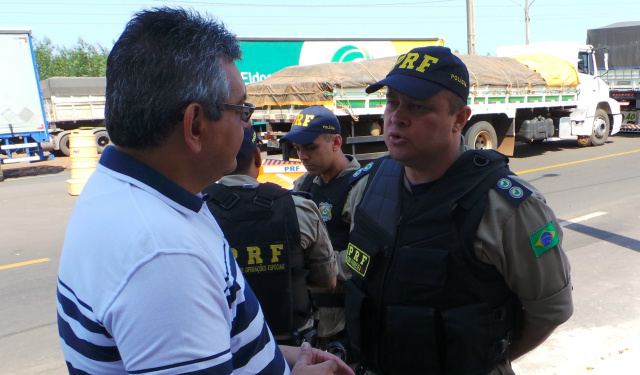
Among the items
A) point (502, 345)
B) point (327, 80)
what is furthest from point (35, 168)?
point (502, 345)

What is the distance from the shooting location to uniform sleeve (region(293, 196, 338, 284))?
2.50m

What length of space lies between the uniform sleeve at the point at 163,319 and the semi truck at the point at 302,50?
16178 millimetres

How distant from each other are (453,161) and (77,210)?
136cm

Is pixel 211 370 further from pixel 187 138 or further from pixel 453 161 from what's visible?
pixel 453 161

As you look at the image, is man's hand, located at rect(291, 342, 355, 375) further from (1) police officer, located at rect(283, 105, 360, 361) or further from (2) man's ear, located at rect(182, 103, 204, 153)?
(1) police officer, located at rect(283, 105, 360, 361)

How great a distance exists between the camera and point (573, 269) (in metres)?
5.54

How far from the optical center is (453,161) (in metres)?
2.06

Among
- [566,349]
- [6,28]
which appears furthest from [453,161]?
[6,28]

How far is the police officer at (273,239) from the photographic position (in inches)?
94.3

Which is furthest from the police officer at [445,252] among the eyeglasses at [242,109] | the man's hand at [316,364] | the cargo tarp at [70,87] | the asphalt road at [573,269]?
the cargo tarp at [70,87]

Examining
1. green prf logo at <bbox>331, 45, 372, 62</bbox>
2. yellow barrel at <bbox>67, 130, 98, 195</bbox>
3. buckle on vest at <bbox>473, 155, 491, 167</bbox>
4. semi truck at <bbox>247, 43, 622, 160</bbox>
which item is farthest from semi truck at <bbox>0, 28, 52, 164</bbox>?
buckle on vest at <bbox>473, 155, 491, 167</bbox>

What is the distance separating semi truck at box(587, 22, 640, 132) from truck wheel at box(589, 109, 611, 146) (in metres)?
1.70

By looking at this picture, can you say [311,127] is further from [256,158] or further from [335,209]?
[256,158]

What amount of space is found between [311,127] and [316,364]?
2.26m
